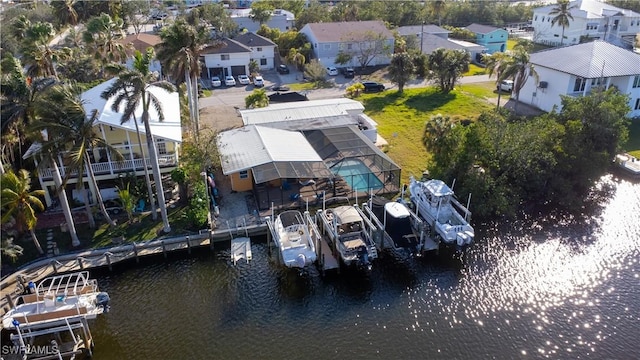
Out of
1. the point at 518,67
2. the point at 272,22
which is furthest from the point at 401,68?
the point at 272,22

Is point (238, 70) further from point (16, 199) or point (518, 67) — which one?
point (16, 199)

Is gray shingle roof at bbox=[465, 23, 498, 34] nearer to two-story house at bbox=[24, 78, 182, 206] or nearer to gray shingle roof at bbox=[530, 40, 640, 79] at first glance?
gray shingle roof at bbox=[530, 40, 640, 79]

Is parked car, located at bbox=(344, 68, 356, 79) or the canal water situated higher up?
parked car, located at bbox=(344, 68, 356, 79)

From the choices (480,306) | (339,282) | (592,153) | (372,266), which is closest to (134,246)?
(339,282)

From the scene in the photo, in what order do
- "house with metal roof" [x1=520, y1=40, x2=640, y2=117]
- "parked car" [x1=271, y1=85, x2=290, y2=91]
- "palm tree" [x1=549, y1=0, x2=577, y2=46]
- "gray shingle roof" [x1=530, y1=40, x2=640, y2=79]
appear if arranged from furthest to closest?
"palm tree" [x1=549, y1=0, x2=577, y2=46]
"parked car" [x1=271, y1=85, x2=290, y2=91]
"house with metal roof" [x1=520, y1=40, x2=640, y2=117]
"gray shingle roof" [x1=530, y1=40, x2=640, y2=79]

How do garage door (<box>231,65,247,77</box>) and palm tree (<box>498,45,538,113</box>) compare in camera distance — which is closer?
palm tree (<box>498,45,538,113</box>)

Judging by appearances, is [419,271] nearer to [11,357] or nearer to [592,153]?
[592,153]

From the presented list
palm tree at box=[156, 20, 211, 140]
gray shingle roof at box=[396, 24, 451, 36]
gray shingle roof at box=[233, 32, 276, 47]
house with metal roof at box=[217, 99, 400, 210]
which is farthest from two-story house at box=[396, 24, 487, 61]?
palm tree at box=[156, 20, 211, 140]

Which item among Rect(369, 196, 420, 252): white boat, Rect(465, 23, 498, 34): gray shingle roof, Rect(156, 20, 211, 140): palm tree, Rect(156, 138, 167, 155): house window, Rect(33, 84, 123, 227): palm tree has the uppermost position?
Rect(156, 20, 211, 140): palm tree
